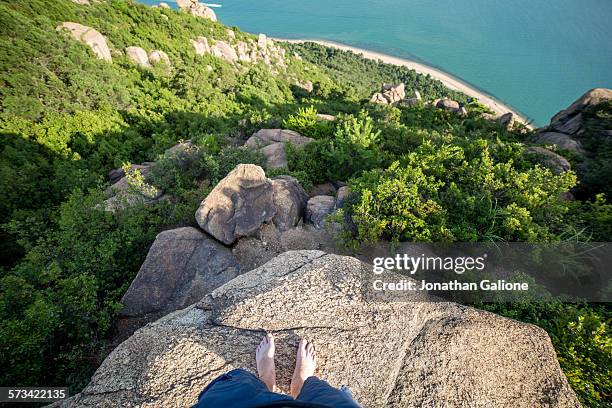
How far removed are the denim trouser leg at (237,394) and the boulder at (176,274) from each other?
3.07 metres

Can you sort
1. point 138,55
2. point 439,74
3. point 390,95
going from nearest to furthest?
point 138,55 < point 390,95 < point 439,74

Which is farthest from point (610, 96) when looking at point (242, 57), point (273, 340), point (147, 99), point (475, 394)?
point (242, 57)

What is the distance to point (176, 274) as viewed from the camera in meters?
5.83

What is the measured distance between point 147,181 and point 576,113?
24416 mm

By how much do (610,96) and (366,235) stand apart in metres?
23.2

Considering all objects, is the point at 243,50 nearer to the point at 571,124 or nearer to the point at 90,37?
the point at 90,37

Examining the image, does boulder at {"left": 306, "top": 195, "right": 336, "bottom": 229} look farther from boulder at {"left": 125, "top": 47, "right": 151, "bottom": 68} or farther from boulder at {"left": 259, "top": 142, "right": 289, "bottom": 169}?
boulder at {"left": 125, "top": 47, "right": 151, "bottom": 68}

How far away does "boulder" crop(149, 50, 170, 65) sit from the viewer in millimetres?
21319

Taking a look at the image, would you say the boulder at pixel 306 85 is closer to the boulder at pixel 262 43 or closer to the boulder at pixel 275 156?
the boulder at pixel 262 43

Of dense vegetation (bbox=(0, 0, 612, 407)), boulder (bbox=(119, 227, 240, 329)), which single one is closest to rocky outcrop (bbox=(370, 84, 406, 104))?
dense vegetation (bbox=(0, 0, 612, 407))

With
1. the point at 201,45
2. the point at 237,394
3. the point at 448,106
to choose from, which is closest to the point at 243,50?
the point at 201,45

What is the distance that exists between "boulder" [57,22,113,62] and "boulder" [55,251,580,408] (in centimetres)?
1955

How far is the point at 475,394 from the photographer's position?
3.38m

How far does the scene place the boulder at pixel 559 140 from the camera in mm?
15515
